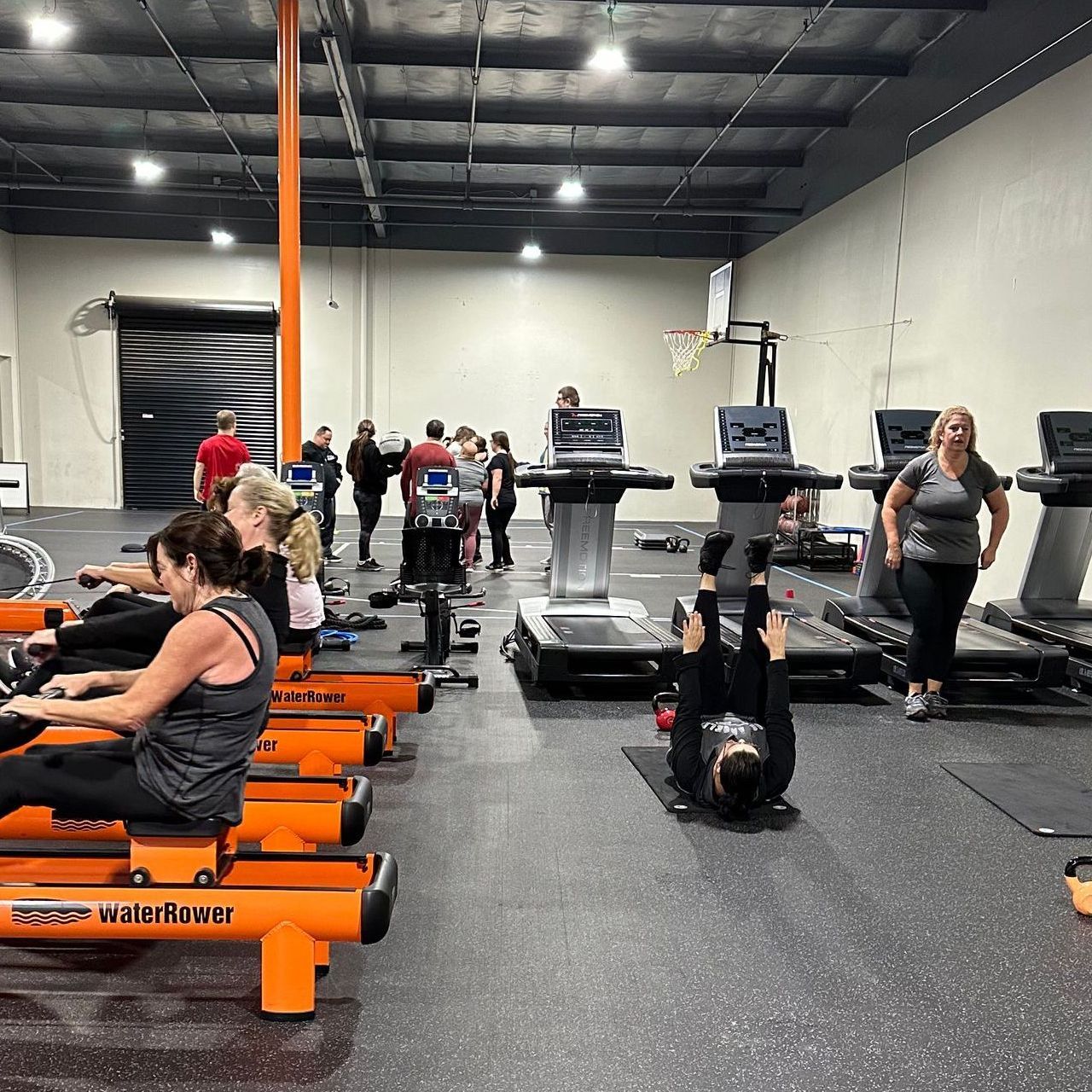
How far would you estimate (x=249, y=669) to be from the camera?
7.67 feet

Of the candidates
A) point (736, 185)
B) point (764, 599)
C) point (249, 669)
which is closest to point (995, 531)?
point (764, 599)

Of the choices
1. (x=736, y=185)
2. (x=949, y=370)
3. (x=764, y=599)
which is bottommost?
(x=764, y=599)

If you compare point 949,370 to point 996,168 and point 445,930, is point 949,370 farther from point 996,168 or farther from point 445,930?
point 445,930

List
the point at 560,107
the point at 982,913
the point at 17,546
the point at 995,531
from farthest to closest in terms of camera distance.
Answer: the point at 560,107 → the point at 17,546 → the point at 995,531 → the point at 982,913

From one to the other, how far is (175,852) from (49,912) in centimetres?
30

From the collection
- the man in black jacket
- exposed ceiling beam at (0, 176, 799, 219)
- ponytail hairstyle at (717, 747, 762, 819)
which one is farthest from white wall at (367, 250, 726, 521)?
ponytail hairstyle at (717, 747, 762, 819)

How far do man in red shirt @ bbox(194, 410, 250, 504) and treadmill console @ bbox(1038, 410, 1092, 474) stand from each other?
5886 mm

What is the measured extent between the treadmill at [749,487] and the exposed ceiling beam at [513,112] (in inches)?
252

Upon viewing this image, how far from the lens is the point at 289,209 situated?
7500mm

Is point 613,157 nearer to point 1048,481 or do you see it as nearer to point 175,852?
point 1048,481

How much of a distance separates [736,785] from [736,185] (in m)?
13.0

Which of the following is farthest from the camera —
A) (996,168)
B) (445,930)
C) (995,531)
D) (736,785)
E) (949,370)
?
(949,370)

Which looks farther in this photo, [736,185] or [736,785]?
[736,185]

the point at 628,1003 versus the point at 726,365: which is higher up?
the point at 726,365
